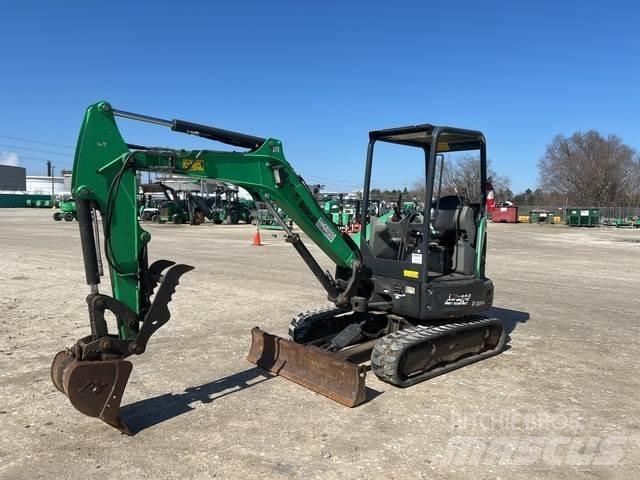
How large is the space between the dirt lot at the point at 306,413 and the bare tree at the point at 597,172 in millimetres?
71696

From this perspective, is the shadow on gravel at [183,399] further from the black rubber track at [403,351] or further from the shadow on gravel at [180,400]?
the black rubber track at [403,351]

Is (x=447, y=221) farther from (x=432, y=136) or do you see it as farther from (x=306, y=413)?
(x=306, y=413)

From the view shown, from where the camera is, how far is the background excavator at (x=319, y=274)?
415 cm

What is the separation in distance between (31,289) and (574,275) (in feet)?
43.8

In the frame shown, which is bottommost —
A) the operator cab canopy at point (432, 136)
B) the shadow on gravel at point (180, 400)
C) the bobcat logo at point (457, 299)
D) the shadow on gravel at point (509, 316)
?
the shadow on gravel at point (180, 400)

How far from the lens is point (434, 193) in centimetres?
624

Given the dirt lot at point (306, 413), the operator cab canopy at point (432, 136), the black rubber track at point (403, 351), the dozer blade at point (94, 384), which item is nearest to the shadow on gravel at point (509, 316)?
the dirt lot at point (306, 413)

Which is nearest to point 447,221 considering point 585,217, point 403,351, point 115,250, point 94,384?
point 403,351

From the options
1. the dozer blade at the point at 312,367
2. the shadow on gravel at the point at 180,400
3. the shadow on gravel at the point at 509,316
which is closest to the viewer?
the shadow on gravel at the point at 180,400

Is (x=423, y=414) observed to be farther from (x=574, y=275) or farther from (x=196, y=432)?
(x=574, y=275)

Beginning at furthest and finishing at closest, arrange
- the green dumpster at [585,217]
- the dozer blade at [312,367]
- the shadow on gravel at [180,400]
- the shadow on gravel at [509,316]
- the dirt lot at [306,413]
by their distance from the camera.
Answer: the green dumpster at [585,217] → the shadow on gravel at [509,316] → the dozer blade at [312,367] → the shadow on gravel at [180,400] → the dirt lot at [306,413]

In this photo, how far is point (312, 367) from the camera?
210 inches

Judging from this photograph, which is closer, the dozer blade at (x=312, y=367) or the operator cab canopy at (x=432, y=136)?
the dozer blade at (x=312, y=367)

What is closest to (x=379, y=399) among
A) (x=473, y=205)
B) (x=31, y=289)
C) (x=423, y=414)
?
(x=423, y=414)
